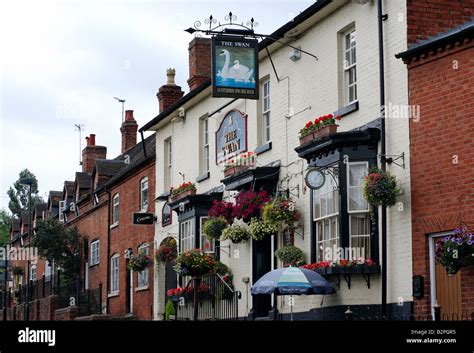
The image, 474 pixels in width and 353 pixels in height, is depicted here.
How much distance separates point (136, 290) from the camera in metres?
34.6

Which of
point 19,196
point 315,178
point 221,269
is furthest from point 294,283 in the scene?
point 19,196

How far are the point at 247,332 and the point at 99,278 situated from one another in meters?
33.3

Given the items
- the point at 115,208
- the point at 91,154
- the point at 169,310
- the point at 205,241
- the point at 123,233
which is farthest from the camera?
the point at 91,154

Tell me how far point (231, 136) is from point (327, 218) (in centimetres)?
684

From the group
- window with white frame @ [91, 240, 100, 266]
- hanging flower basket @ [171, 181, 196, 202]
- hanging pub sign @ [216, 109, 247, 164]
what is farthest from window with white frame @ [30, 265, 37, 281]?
hanging pub sign @ [216, 109, 247, 164]

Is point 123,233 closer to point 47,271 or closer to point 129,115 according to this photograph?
point 129,115

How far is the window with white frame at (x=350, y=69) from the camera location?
20266mm

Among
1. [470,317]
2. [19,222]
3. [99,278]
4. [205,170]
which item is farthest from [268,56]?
[19,222]

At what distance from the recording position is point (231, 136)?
26156 mm

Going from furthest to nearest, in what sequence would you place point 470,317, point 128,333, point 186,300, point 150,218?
point 150,218 → point 186,300 → point 470,317 → point 128,333

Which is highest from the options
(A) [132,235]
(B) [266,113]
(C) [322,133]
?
(B) [266,113]

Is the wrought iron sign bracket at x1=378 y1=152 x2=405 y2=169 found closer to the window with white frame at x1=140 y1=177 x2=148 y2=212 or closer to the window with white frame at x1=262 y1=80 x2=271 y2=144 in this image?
the window with white frame at x1=262 y1=80 x2=271 y2=144

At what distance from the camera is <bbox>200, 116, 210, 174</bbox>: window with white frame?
28438 millimetres

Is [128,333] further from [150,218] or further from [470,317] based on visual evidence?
[150,218]
